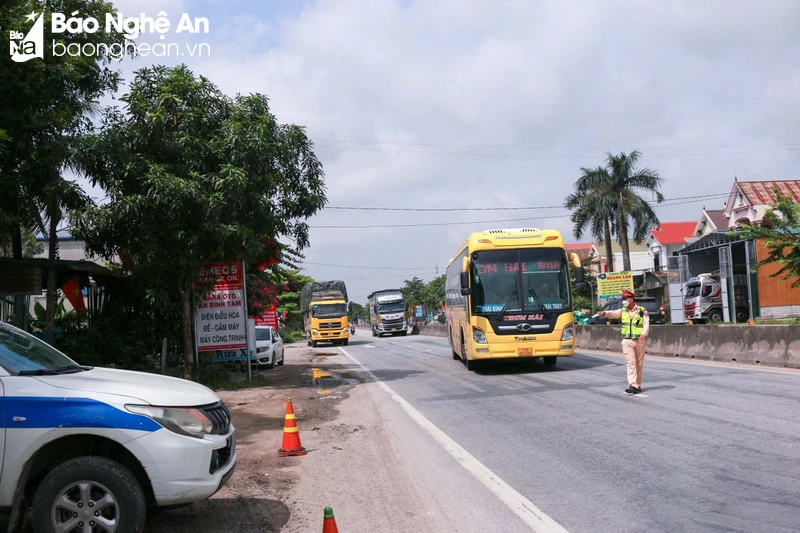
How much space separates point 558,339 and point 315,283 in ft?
106

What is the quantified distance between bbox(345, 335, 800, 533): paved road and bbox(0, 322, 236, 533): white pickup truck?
8.18 feet

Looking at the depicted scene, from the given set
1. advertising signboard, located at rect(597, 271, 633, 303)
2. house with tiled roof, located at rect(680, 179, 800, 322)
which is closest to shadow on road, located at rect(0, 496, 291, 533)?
advertising signboard, located at rect(597, 271, 633, 303)

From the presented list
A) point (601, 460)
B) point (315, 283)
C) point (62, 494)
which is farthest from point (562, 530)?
point (315, 283)

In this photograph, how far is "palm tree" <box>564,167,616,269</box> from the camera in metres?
47.8

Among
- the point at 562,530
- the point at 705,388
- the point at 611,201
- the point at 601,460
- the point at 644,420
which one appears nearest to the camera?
the point at 562,530

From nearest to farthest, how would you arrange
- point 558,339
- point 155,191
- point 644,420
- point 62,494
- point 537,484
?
point 62,494 < point 537,484 < point 644,420 < point 155,191 < point 558,339

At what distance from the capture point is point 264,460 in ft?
28.2

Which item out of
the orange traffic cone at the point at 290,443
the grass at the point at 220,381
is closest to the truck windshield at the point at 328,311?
the grass at the point at 220,381

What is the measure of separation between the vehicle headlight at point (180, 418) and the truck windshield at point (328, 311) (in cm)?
3940

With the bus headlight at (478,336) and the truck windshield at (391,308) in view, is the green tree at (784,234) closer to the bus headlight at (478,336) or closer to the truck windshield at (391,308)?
the bus headlight at (478,336)

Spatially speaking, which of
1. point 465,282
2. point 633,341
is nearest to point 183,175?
point 465,282

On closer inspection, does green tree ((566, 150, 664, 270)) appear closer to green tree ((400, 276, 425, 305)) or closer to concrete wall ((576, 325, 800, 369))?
concrete wall ((576, 325, 800, 369))

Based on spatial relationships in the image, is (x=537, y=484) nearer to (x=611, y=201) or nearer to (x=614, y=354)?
(x=614, y=354)

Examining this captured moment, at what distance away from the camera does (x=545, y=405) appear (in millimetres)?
11750
